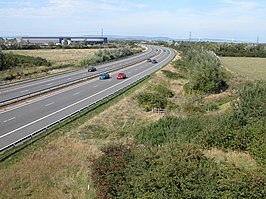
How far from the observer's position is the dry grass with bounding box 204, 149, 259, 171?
750 inches

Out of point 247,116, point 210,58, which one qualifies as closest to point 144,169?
point 247,116

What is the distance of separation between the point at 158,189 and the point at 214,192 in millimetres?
2009

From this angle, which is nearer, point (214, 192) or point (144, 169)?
point (214, 192)

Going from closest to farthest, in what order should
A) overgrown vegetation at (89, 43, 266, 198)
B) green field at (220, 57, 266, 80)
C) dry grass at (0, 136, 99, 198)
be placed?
1. overgrown vegetation at (89, 43, 266, 198)
2. dry grass at (0, 136, 99, 198)
3. green field at (220, 57, 266, 80)

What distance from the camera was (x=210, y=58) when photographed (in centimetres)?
5672

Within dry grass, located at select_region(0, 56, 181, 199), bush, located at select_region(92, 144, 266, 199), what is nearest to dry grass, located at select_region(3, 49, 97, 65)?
dry grass, located at select_region(0, 56, 181, 199)

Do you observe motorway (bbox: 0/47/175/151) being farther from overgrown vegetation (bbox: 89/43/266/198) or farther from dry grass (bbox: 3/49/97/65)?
dry grass (bbox: 3/49/97/65)

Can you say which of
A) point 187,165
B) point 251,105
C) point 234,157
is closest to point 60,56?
point 251,105

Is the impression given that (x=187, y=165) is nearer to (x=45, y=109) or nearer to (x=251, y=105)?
(x=251, y=105)

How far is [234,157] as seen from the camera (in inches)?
802

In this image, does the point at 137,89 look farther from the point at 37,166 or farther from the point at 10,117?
the point at 37,166

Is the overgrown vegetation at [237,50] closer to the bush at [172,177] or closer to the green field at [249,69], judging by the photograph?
the green field at [249,69]

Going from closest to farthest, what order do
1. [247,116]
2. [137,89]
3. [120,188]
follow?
1. [120,188]
2. [247,116]
3. [137,89]

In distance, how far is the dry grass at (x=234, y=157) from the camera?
19038 mm
